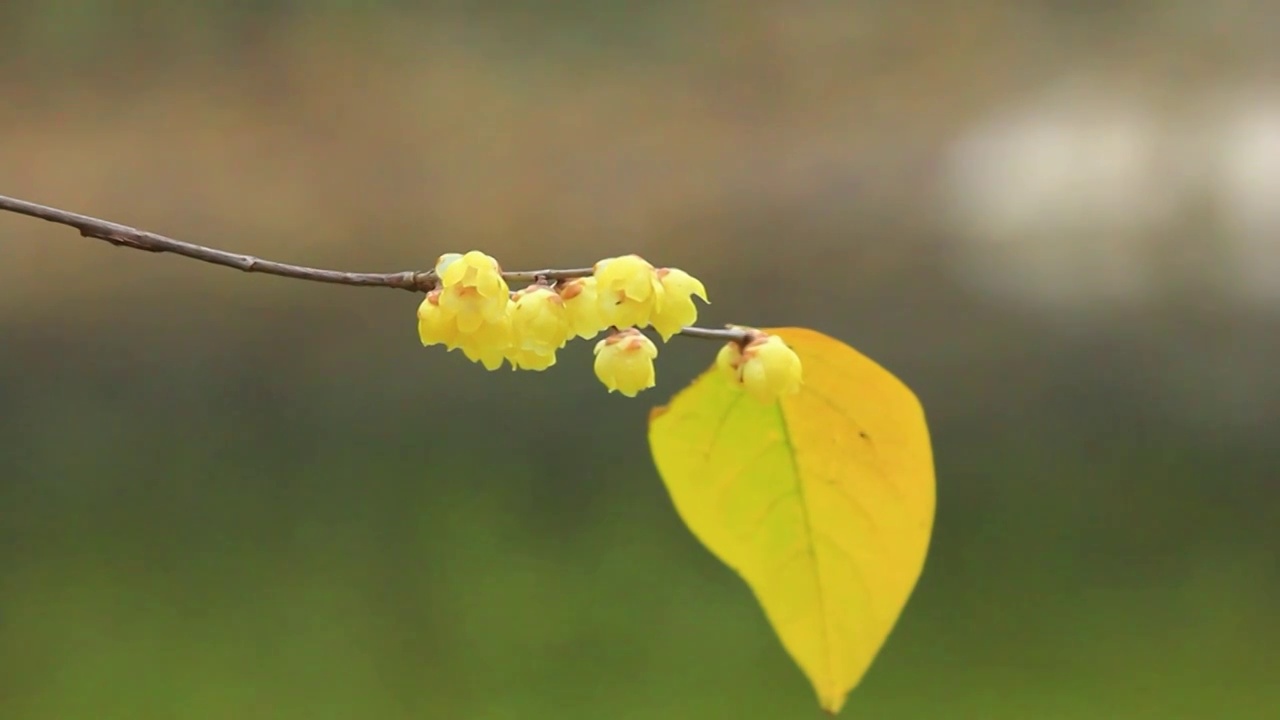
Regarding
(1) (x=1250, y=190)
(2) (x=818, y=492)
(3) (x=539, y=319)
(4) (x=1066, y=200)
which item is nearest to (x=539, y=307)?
(3) (x=539, y=319)

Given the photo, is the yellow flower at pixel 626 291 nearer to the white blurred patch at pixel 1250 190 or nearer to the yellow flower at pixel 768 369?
the yellow flower at pixel 768 369

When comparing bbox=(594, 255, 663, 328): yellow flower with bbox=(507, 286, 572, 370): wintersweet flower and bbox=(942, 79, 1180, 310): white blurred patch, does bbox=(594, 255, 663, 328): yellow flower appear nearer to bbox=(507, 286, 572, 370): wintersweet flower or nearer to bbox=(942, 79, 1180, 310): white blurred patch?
bbox=(507, 286, 572, 370): wintersweet flower

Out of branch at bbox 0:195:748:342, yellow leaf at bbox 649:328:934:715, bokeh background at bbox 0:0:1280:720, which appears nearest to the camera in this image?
branch at bbox 0:195:748:342

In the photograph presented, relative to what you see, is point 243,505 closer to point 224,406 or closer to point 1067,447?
point 224,406

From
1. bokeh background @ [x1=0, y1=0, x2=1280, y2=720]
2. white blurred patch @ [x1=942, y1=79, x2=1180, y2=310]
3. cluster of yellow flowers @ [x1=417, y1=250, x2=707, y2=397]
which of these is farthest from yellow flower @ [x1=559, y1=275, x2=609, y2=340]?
white blurred patch @ [x1=942, y1=79, x2=1180, y2=310]

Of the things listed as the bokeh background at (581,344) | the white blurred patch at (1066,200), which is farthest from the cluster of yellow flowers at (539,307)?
the white blurred patch at (1066,200)
